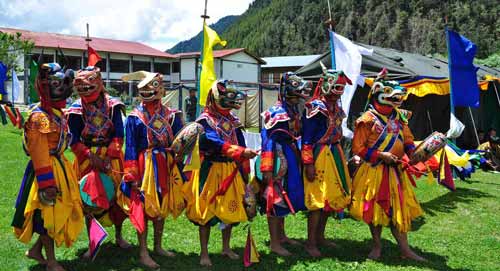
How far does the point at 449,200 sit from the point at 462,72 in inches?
86.1

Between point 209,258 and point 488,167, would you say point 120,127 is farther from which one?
point 488,167

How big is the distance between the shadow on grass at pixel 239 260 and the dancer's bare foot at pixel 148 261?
5 cm

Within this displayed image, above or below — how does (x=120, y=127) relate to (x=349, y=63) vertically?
below

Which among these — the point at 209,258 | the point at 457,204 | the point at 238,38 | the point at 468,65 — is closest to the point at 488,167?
the point at 457,204

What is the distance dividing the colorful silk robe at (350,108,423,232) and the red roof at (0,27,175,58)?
35500mm

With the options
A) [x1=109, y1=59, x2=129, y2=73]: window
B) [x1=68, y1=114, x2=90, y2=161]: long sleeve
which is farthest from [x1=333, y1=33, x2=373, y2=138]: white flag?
[x1=109, y1=59, x2=129, y2=73]: window

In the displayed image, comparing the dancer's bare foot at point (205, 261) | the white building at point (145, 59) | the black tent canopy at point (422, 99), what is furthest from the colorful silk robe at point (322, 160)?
the white building at point (145, 59)

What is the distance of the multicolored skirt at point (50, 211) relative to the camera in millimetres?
3906

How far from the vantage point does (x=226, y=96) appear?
4.41 m

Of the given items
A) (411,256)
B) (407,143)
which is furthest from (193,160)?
(411,256)

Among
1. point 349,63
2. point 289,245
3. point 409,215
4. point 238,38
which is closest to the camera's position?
point 409,215

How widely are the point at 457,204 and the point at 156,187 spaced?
17.0 ft

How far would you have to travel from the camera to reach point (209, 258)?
4.61 meters

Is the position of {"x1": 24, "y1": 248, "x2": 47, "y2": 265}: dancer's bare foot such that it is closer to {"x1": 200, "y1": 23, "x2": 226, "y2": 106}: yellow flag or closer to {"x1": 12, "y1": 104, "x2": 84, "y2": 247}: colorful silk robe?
{"x1": 12, "y1": 104, "x2": 84, "y2": 247}: colorful silk robe
